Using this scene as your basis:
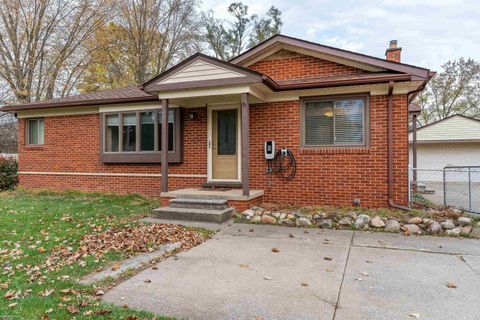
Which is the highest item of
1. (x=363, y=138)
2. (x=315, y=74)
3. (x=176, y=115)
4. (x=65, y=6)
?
(x=65, y=6)

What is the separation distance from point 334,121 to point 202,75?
3.22 metres

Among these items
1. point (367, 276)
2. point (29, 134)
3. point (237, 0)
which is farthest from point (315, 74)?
point (237, 0)

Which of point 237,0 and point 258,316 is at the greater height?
point 237,0

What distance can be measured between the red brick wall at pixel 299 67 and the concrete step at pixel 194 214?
3.88 meters

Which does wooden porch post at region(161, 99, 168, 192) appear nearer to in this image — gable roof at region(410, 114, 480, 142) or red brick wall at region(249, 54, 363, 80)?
red brick wall at region(249, 54, 363, 80)

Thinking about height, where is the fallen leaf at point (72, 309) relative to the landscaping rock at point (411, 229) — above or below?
below

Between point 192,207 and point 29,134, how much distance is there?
7.76 meters

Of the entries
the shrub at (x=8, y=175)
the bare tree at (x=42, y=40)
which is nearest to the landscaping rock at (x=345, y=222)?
the shrub at (x=8, y=175)

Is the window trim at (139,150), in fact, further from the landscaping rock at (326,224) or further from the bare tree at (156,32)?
the bare tree at (156,32)

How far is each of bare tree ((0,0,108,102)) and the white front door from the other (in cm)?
1616

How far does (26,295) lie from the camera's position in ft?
10.4

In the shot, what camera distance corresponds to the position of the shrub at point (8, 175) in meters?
12.0

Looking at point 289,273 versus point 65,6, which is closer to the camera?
point 289,273

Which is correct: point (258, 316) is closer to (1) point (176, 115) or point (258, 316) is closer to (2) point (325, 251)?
(2) point (325, 251)
